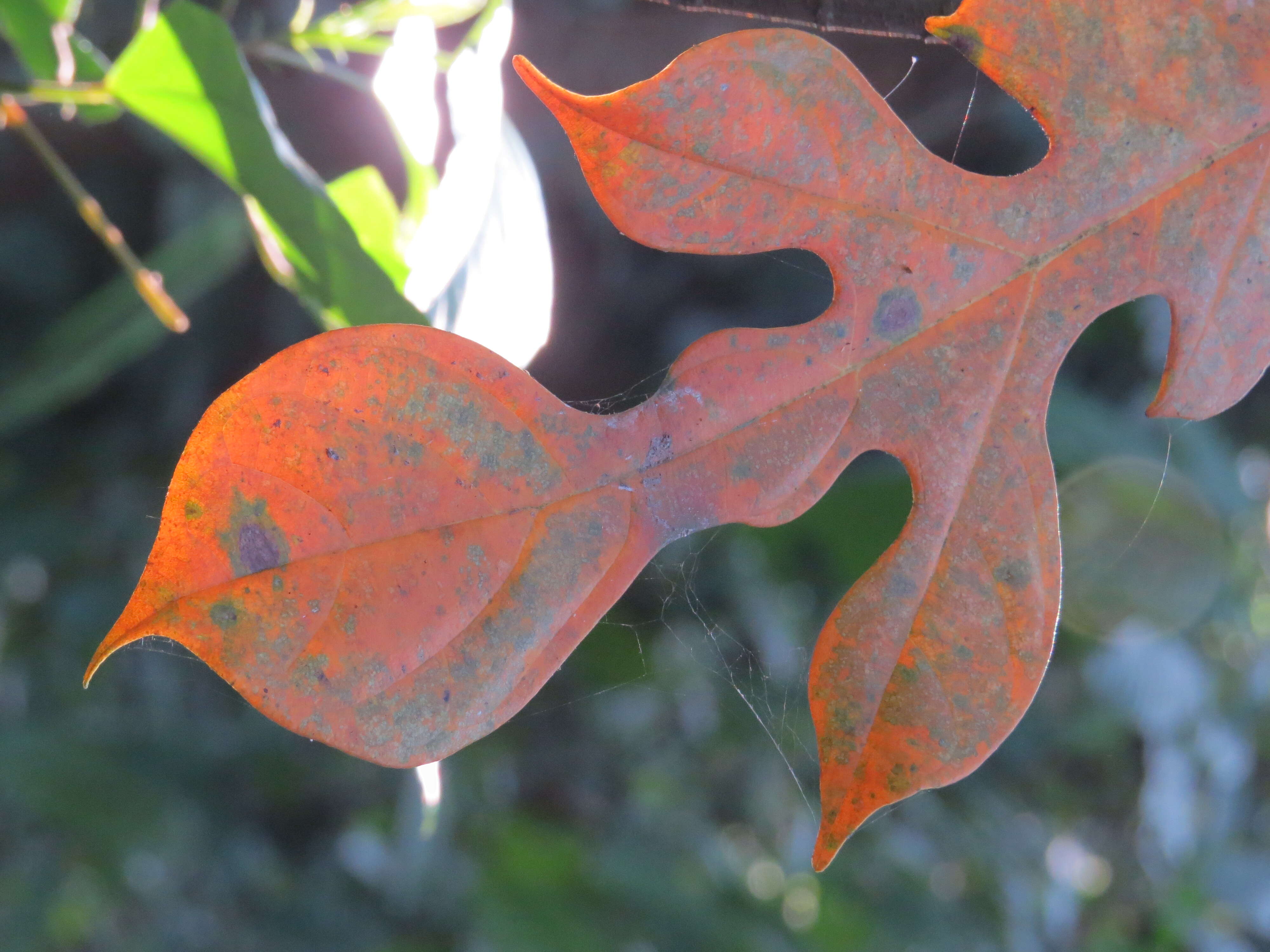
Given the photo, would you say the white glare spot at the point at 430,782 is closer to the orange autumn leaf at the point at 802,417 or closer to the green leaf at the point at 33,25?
the orange autumn leaf at the point at 802,417

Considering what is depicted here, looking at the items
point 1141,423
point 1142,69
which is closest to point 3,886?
point 1142,69

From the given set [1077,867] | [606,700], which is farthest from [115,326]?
[1077,867]

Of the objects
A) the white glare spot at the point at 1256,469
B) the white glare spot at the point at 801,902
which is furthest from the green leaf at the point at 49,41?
the white glare spot at the point at 1256,469

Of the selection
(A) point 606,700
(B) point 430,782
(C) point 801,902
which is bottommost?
(C) point 801,902

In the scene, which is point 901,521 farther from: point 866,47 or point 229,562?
point 229,562

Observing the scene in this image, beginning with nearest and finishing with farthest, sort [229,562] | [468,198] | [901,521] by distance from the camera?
[229,562]
[468,198]
[901,521]

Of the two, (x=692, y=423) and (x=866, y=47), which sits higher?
(x=692, y=423)

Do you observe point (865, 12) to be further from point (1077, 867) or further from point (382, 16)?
point (1077, 867)

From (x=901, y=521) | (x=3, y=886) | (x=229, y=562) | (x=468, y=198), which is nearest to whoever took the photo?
(x=229, y=562)
